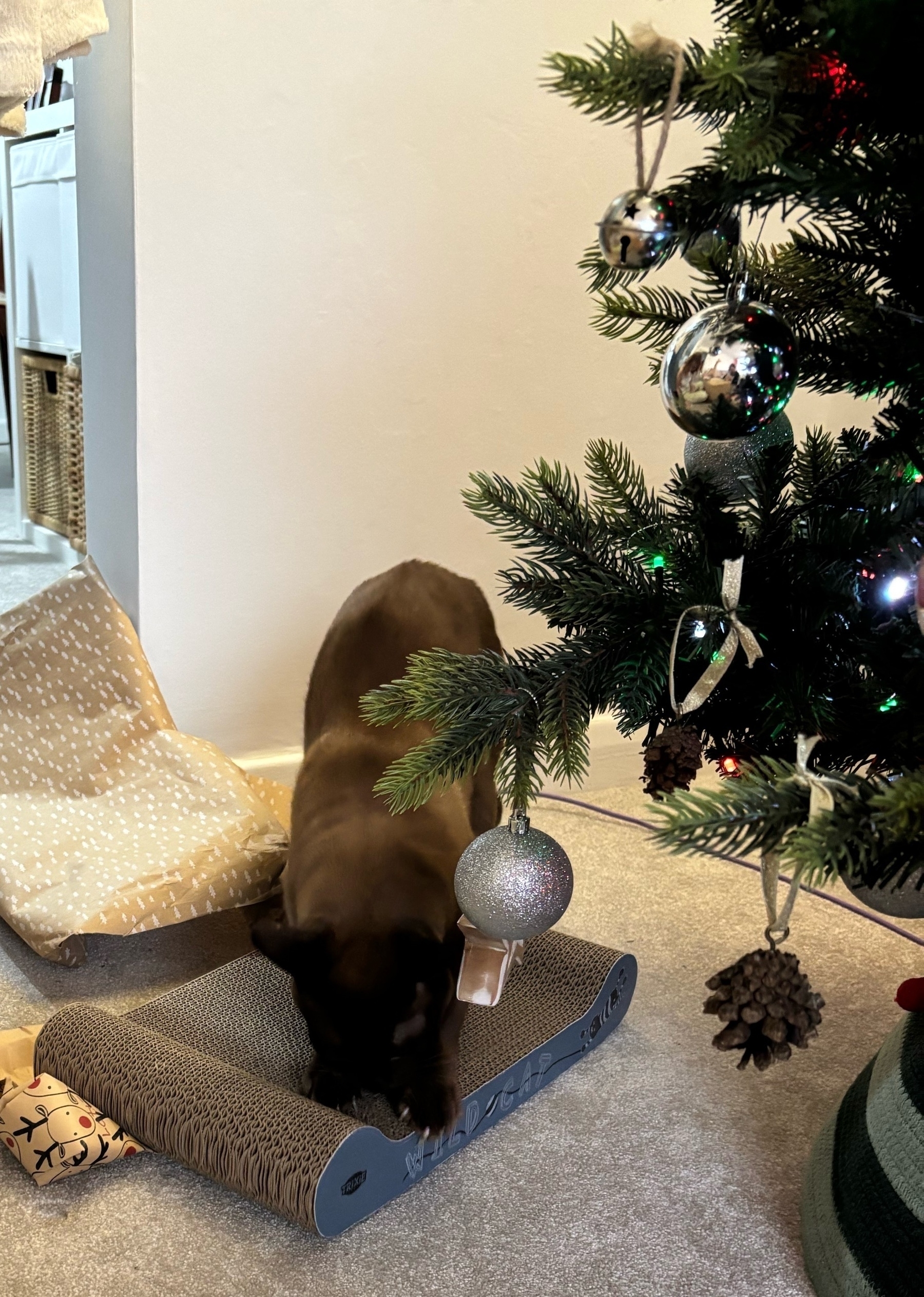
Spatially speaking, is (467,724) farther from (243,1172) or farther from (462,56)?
(462,56)

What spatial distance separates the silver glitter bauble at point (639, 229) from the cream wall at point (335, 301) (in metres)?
0.84

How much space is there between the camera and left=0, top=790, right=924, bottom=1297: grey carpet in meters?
0.82

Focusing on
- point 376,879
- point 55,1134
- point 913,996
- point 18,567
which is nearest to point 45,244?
point 18,567

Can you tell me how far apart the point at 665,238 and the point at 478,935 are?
0.49 metres

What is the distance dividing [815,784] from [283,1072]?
2.07 ft

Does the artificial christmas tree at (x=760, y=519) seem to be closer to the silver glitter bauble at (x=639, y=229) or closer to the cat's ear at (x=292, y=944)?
the silver glitter bauble at (x=639, y=229)

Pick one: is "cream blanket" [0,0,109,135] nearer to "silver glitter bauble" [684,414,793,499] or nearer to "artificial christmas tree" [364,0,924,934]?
"artificial christmas tree" [364,0,924,934]

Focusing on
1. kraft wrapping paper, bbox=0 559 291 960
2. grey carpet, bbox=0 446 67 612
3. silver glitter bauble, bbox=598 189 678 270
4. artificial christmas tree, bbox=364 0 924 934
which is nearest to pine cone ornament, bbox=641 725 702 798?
artificial christmas tree, bbox=364 0 924 934

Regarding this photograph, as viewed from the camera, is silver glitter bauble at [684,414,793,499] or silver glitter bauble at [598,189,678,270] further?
silver glitter bauble at [684,414,793,499]

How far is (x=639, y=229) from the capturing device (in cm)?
64

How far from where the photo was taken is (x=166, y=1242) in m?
0.85

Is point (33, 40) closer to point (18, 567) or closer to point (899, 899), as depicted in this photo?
point (899, 899)

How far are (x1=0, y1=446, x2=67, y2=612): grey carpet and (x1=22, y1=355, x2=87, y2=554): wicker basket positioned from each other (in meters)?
0.07

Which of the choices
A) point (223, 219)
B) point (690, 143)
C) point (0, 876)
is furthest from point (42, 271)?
point (0, 876)
